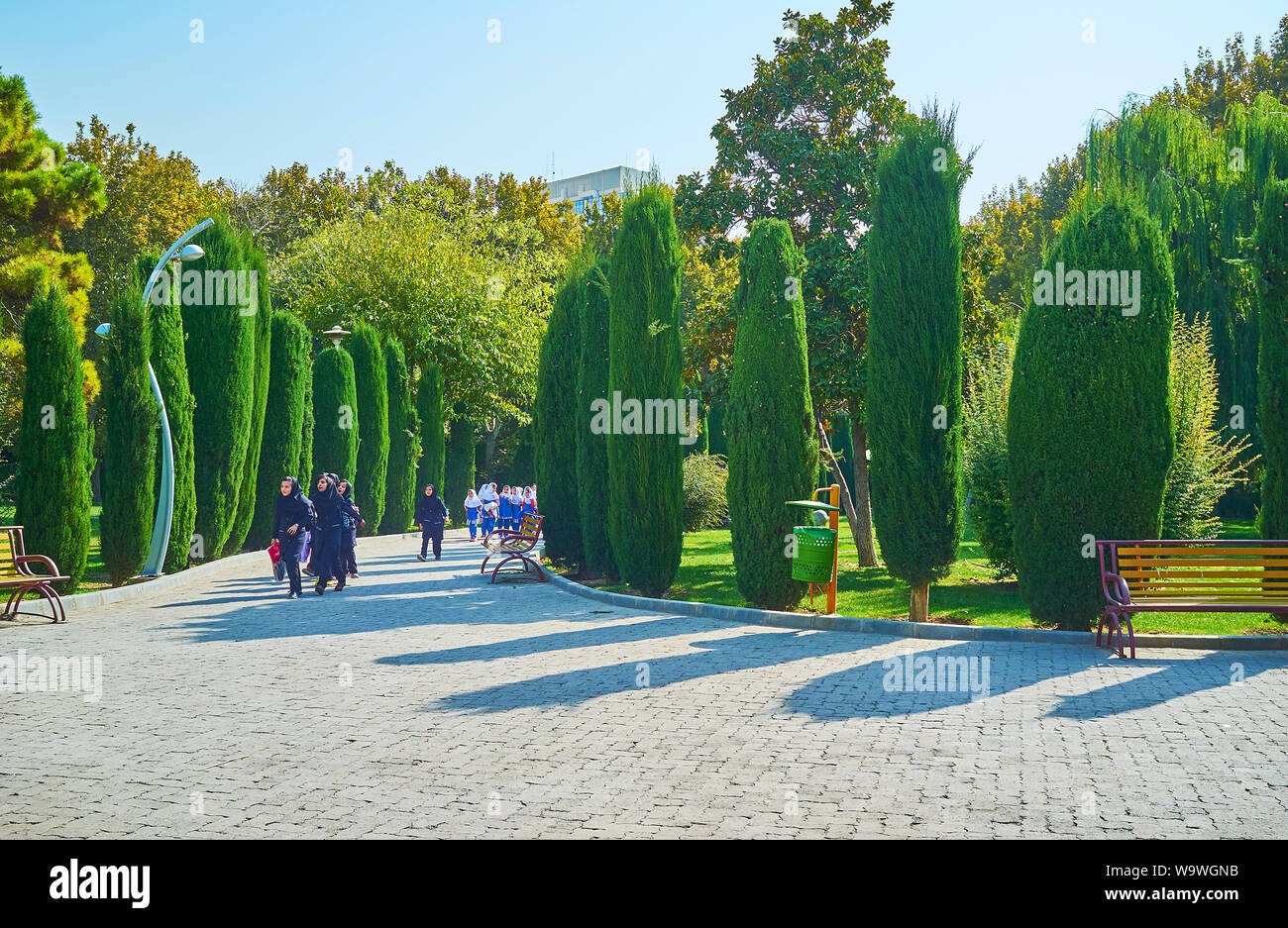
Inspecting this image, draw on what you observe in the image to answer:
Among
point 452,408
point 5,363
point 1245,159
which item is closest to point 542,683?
point 1245,159

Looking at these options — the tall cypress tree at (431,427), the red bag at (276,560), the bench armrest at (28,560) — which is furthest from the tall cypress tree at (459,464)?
the bench armrest at (28,560)

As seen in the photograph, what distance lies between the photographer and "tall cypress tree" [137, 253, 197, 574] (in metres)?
17.8

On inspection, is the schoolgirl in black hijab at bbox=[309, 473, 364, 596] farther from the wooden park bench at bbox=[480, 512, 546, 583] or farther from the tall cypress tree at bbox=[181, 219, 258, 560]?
the tall cypress tree at bbox=[181, 219, 258, 560]

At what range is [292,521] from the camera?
622 inches

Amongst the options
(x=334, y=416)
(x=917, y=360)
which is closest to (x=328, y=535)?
(x=917, y=360)

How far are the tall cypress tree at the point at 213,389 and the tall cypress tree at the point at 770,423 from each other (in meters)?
11.5

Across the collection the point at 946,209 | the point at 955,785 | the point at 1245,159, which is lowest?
the point at 955,785

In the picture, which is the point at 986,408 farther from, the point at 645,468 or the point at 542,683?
the point at 542,683

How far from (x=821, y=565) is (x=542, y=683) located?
4652 mm

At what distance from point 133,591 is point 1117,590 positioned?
13545mm

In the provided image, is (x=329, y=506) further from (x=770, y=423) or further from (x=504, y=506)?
(x=504, y=506)

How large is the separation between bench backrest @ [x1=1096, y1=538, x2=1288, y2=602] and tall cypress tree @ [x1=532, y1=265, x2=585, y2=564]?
11.0 m

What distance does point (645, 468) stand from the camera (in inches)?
612

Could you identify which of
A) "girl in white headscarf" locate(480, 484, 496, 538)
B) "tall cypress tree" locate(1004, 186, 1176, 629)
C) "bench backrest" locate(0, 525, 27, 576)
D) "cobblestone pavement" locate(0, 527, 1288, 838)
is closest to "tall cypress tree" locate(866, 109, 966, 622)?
"tall cypress tree" locate(1004, 186, 1176, 629)
